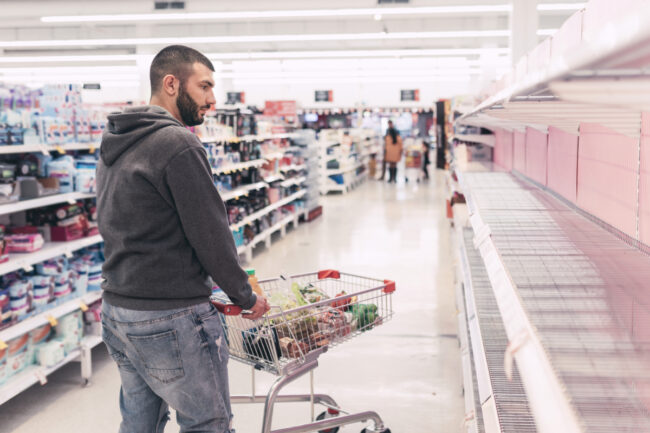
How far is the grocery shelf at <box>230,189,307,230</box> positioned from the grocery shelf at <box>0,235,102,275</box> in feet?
9.48

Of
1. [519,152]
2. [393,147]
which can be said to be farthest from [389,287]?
[393,147]

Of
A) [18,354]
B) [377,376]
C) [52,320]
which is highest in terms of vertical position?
[52,320]

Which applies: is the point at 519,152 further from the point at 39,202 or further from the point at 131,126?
the point at 131,126

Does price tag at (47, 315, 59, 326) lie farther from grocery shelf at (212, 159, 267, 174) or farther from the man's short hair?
grocery shelf at (212, 159, 267, 174)

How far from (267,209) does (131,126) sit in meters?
6.90

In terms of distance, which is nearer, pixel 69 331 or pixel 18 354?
pixel 18 354

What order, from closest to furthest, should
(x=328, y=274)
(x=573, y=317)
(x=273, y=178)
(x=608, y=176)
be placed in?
(x=573, y=317) < (x=608, y=176) < (x=328, y=274) < (x=273, y=178)

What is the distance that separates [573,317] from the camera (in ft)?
4.99

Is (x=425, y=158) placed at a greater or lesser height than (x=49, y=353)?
greater

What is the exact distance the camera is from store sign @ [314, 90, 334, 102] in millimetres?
23938

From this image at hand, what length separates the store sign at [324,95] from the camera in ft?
78.5

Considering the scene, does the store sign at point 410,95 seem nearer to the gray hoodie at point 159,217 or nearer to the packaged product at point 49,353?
the packaged product at point 49,353

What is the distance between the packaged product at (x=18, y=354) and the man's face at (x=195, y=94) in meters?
2.28

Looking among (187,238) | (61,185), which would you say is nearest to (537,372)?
(187,238)
